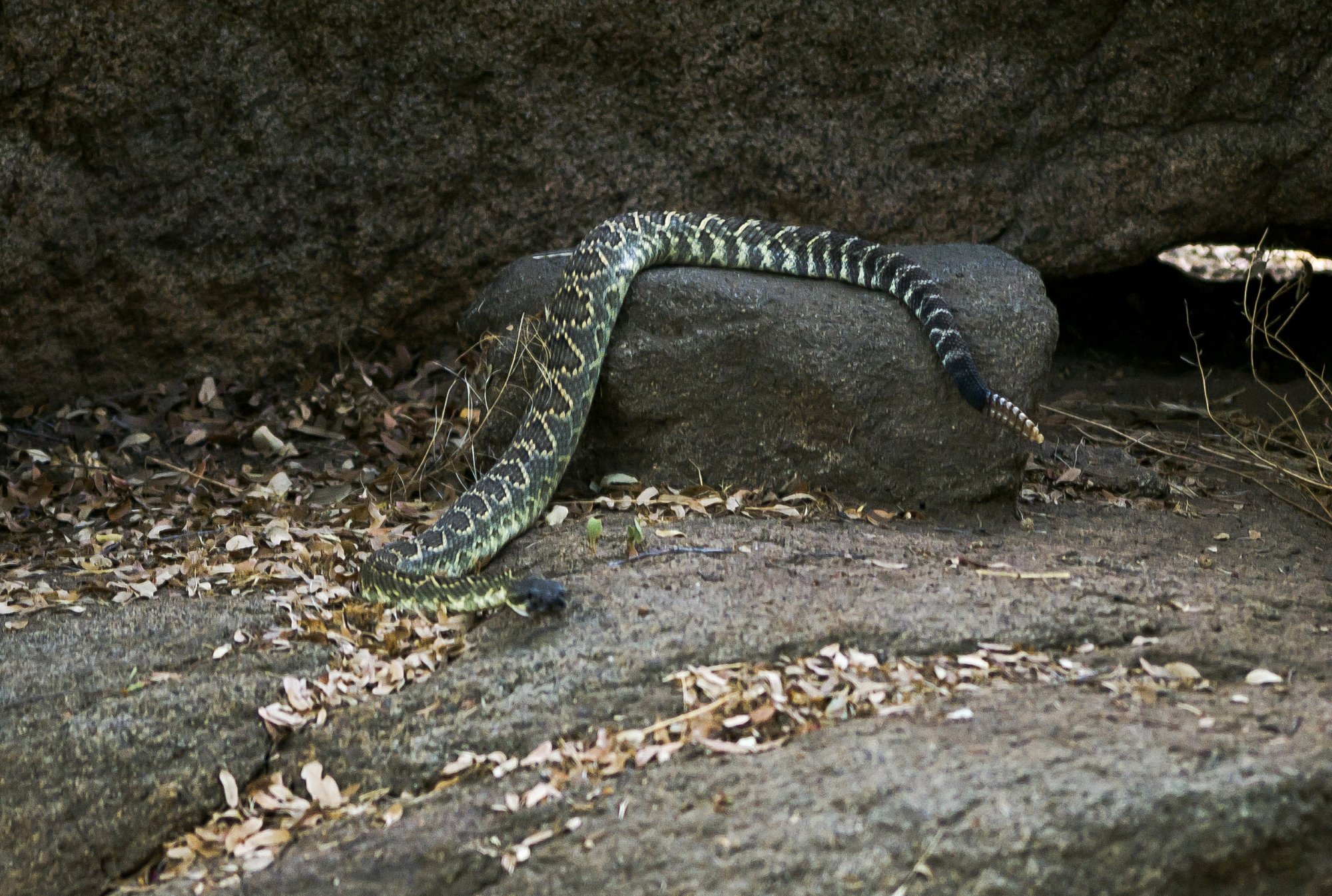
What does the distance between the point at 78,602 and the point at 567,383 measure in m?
2.58

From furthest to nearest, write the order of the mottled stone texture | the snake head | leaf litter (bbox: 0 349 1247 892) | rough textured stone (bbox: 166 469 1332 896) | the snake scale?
the mottled stone texture, the snake scale, the snake head, leaf litter (bbox: 0 349 1247 892), rough textured stone (bbox: 166 469 1332 896)

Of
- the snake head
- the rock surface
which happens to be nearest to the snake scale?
the snake head

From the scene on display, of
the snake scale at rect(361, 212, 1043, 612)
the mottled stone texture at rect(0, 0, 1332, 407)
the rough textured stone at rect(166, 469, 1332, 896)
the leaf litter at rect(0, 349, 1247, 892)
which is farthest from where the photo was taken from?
the mottled stone texture at rect(0, 0, 1332, 407)

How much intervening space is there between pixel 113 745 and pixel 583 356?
2975 millimetres

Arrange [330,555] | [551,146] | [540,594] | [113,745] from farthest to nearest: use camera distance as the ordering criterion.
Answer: [551,146] < [330,555] < [540,594] < [113,745]

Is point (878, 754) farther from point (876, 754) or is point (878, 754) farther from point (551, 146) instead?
point (551, 146)

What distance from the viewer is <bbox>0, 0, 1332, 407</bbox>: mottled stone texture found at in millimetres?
8000

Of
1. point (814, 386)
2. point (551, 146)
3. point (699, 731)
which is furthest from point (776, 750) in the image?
point (551, 146)

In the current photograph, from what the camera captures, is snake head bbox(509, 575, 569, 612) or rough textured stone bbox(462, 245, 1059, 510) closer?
snake head bbox(509, 575, 569, 612)

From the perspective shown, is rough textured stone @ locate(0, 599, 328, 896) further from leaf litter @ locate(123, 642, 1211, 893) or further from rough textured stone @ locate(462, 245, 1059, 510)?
rough textured stone @ locate(462, 245, 1059, 510)

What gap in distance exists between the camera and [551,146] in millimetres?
8461

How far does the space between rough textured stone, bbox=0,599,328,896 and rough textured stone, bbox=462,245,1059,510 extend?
91.9 inches

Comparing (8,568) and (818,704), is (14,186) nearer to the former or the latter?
(8,568)

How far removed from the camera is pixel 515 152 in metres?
8.48
